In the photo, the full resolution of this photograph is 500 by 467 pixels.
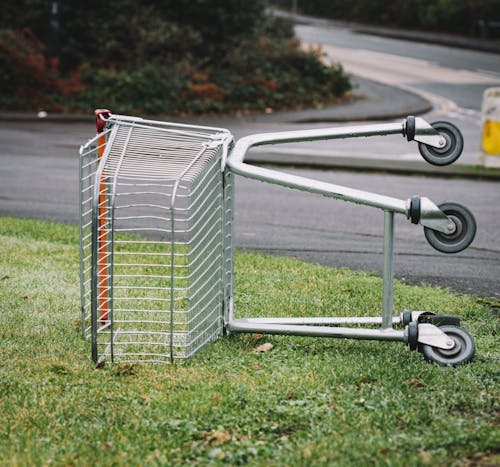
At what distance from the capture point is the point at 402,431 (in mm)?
4055

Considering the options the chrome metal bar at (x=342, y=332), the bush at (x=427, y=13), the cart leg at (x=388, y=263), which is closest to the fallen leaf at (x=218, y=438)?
the chrome metal bar at (x=342, y=332)

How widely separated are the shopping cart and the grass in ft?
0.44

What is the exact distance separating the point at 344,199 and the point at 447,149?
31.2 inches

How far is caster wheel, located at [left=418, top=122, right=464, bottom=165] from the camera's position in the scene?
208 inches

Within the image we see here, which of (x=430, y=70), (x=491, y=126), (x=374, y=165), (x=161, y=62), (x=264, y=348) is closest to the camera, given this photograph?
(x=264, y=348)

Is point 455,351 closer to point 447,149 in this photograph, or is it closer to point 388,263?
point 388,263

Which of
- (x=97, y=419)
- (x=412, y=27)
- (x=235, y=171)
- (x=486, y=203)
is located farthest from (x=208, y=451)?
(x=412, y=27)

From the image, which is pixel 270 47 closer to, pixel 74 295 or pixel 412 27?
pixel 74 295

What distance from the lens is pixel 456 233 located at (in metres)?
4.93

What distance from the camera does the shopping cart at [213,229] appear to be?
4855 millimetres

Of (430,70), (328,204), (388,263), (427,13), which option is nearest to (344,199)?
(388,263)

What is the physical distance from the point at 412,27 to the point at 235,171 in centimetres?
4472

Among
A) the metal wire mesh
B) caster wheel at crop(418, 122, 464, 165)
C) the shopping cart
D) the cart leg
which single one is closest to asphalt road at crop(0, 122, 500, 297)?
caster wheel at crop(418, 122, 464, 165)

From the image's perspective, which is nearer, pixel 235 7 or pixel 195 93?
pixel 195 93
